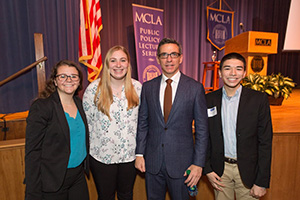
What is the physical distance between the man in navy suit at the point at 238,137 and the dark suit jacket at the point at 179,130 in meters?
0.14

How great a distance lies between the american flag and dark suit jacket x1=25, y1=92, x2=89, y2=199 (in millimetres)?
2607

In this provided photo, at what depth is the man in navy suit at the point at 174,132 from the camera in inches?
55.8

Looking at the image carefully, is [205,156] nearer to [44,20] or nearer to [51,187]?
[51,187]

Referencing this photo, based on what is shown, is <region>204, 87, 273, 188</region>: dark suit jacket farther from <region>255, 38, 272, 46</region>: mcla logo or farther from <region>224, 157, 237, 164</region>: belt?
<region>255, 38, 272, 46</region>: mcla logo

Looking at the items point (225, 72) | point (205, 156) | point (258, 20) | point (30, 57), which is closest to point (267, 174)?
point (205, 156)

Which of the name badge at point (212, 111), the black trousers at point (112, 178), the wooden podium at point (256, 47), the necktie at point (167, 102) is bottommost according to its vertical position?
the black trousers at point (112, 178)

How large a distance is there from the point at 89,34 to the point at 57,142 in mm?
2962

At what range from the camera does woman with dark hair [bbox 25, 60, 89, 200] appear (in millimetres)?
1239

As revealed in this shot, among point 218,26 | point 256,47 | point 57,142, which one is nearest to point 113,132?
point 57,142

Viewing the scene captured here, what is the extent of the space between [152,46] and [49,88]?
3797 millimetres

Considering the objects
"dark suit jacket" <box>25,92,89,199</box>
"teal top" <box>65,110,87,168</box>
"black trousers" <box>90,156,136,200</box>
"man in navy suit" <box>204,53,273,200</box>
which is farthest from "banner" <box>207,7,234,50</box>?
"dark suit jacket" <box>25,92,89,199</box>

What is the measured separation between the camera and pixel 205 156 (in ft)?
4.71

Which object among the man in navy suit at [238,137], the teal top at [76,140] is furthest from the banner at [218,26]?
the teal top at [76,140]

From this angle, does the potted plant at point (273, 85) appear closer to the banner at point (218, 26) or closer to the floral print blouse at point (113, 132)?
the floral print blouse at point (113, 132)
